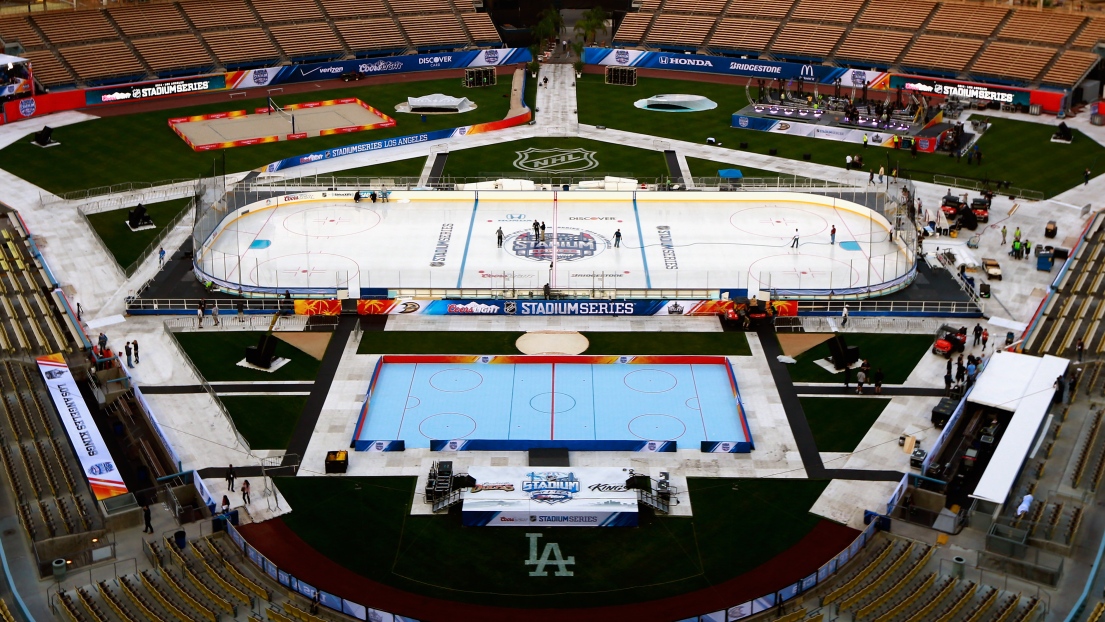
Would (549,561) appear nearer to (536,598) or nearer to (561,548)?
(561,548)

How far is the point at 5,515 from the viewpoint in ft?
156

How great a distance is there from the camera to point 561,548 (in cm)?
4781

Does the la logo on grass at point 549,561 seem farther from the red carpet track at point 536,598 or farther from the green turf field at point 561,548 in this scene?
the red carpet track at point 536,598

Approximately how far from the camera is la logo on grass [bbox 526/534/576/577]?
4647cm

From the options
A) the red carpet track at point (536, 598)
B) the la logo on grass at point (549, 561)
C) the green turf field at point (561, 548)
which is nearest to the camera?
the red carpet track at point (536, 598)

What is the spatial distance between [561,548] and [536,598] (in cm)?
313

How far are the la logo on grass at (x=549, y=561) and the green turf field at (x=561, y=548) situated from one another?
0.85ft

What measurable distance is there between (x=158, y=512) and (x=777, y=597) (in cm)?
2334

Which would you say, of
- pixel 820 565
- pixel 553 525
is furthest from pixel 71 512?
pixel 820 565

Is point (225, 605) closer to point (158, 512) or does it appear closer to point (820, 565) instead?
point (158, 512)

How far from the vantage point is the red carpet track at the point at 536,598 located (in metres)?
44.3

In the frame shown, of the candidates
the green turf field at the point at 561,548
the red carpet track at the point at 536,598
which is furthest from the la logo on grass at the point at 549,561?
the red carpet track at the point at 536,598

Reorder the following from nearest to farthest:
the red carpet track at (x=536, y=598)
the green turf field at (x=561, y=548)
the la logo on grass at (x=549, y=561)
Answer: the red carpet track at (x=536, y=598)
the green turf field at (x=561, y=548)
the la logo on grass at (x=549, y=561)

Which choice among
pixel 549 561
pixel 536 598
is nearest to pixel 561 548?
pixel 549 561
